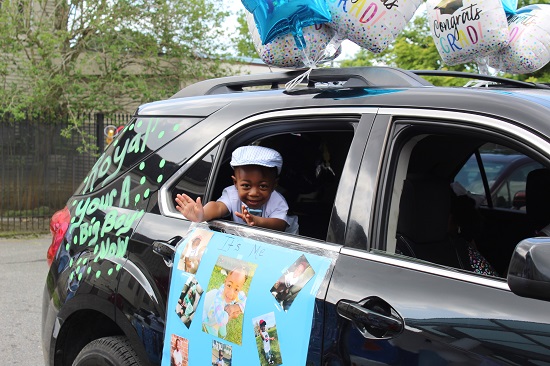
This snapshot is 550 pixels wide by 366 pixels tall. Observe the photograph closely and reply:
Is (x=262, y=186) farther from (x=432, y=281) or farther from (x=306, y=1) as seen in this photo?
(x=432, y=281)

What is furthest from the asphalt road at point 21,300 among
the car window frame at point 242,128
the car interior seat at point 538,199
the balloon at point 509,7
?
the balloon at point 509,7

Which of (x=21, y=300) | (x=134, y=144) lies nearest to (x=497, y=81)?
(x=134, y=144)

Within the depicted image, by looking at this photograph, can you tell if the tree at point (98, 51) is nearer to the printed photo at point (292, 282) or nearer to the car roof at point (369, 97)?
the car roof at point (369, 97)

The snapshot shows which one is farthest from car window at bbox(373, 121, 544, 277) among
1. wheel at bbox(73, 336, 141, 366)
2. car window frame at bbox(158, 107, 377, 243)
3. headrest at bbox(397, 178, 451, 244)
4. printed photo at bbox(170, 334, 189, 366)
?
wheel at bbox(73, 336, 141, 366)

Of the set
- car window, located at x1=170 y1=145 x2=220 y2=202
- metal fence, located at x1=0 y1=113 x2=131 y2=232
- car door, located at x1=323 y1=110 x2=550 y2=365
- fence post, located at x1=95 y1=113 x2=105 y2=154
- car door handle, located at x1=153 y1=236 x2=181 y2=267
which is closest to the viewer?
car door, located at x1=323 y1=110 x2=550 y2=365

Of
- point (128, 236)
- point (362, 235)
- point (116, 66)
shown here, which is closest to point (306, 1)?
point (362, 235)

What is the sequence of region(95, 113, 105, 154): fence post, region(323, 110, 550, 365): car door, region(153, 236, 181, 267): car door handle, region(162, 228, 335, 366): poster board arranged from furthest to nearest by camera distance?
region(95, 113, 105, 154): fence post, region(153, 236, 181, 267): car door handle, region(162, 228, 335, 366): poster board, region(323, 110, 550, 365): car door

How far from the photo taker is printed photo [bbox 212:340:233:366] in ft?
8.02

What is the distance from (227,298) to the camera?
8.12 feet

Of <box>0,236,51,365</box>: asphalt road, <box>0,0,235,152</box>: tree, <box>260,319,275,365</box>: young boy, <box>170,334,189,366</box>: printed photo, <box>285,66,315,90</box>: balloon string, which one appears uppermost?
<box>0,0,235,152</box>: tree

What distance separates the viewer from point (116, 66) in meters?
14.0

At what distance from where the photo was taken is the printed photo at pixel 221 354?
2.45 metres

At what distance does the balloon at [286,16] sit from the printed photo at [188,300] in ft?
3.67

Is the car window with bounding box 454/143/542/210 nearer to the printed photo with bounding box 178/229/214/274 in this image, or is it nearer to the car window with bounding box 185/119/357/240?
the car window with bounding box 185/119/357/240
